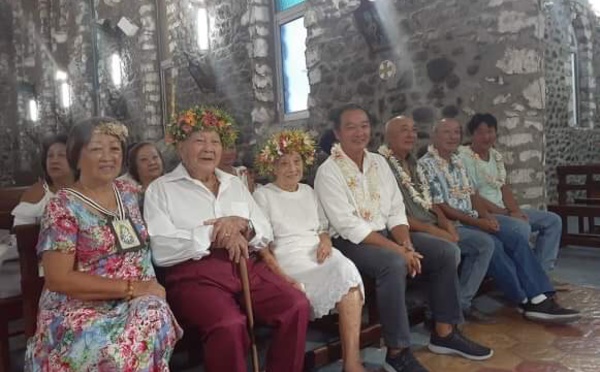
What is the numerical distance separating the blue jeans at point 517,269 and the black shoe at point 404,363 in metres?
1.02

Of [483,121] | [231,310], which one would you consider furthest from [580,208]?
[231,310]

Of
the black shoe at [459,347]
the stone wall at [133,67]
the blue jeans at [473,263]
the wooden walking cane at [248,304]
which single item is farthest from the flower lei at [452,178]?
the stone wall at [133,67]

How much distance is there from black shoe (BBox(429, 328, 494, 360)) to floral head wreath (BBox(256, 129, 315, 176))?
44.9 inches

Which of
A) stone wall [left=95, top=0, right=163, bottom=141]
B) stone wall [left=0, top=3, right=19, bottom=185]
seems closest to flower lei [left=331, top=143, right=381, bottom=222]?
stone wall [left=95, top=0, right=163, bottom=141]

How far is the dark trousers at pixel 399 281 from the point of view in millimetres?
2072

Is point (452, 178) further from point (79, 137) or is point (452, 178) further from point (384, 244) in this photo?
point (79, 137)

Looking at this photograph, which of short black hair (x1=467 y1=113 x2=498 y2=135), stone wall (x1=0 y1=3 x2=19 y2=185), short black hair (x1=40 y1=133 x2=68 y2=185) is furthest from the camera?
stone wall (x1=0 y1=3 x2=19 y2=185)

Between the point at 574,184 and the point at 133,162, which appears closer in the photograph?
the point at 133,162

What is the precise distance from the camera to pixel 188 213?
1955 mm

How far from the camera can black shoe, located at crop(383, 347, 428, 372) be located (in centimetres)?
202

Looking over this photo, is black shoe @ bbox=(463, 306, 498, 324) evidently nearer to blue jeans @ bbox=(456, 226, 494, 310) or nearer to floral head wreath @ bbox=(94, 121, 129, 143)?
blue jeans @ bbox=(456, 226, 494, 310)

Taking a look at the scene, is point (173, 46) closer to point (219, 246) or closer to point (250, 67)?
point (250, 67)

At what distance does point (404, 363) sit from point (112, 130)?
5.23 feet

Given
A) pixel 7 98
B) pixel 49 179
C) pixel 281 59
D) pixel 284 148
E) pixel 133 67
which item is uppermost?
pixel 7 98
